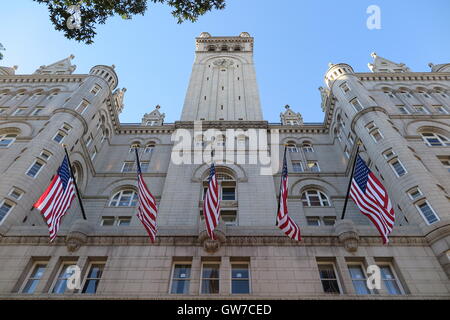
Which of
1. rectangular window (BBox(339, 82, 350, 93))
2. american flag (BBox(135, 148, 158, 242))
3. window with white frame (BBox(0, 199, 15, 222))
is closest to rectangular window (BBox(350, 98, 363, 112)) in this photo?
rectangular window (BBox(339, 82, 350, 93))

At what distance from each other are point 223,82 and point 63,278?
38563mm

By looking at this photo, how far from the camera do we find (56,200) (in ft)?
56.6

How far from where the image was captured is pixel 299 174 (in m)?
32.7

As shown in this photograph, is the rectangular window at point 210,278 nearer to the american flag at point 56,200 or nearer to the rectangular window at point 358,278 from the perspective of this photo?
the rectangular window at point 358,278

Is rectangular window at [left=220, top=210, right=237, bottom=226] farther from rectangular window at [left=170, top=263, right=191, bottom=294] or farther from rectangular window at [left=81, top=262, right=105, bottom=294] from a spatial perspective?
rectangular window at [left=81, top=262, right=105, bottom=294]

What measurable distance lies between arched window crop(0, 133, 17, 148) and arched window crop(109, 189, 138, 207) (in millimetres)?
9932

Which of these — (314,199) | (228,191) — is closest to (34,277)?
(228,191)

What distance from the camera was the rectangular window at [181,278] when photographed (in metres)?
18.3

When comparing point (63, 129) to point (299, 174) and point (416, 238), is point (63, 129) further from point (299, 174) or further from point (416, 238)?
point (416, 238)

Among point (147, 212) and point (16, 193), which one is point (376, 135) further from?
point (16, 193)

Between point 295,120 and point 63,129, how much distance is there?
28281mm

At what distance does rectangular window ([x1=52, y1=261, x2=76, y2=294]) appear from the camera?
18047 mm

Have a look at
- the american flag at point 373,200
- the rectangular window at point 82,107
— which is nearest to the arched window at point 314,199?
the american flag at point 373,200
